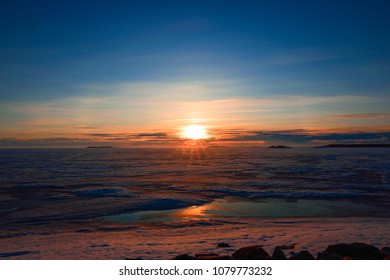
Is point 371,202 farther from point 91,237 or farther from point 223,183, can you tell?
point 91,237

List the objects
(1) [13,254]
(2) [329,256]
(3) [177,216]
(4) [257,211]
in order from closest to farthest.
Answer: (2) [329,256] → (1) [13,254] → (3) [177,216] → (4) [257,211]

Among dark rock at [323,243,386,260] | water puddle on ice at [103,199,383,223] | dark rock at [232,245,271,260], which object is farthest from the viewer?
water puddle on ice at [103,199,383,223]

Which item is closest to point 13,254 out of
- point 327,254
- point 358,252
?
point 327,254

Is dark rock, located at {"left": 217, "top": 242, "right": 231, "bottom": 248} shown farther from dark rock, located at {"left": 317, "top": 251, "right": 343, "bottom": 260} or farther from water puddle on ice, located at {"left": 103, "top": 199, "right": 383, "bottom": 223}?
water puddle on ice, located at {"left": 103, "top": 199, "right": 383, "bottom": 223}

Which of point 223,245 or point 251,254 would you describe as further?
point 223,245

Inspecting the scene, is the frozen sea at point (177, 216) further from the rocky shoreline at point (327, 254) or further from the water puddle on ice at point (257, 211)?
the rocky shoreline at point (327, 254)

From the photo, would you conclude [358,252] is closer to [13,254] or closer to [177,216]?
[177,216]

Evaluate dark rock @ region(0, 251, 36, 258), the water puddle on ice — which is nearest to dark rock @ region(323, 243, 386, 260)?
the water puddle on ice
